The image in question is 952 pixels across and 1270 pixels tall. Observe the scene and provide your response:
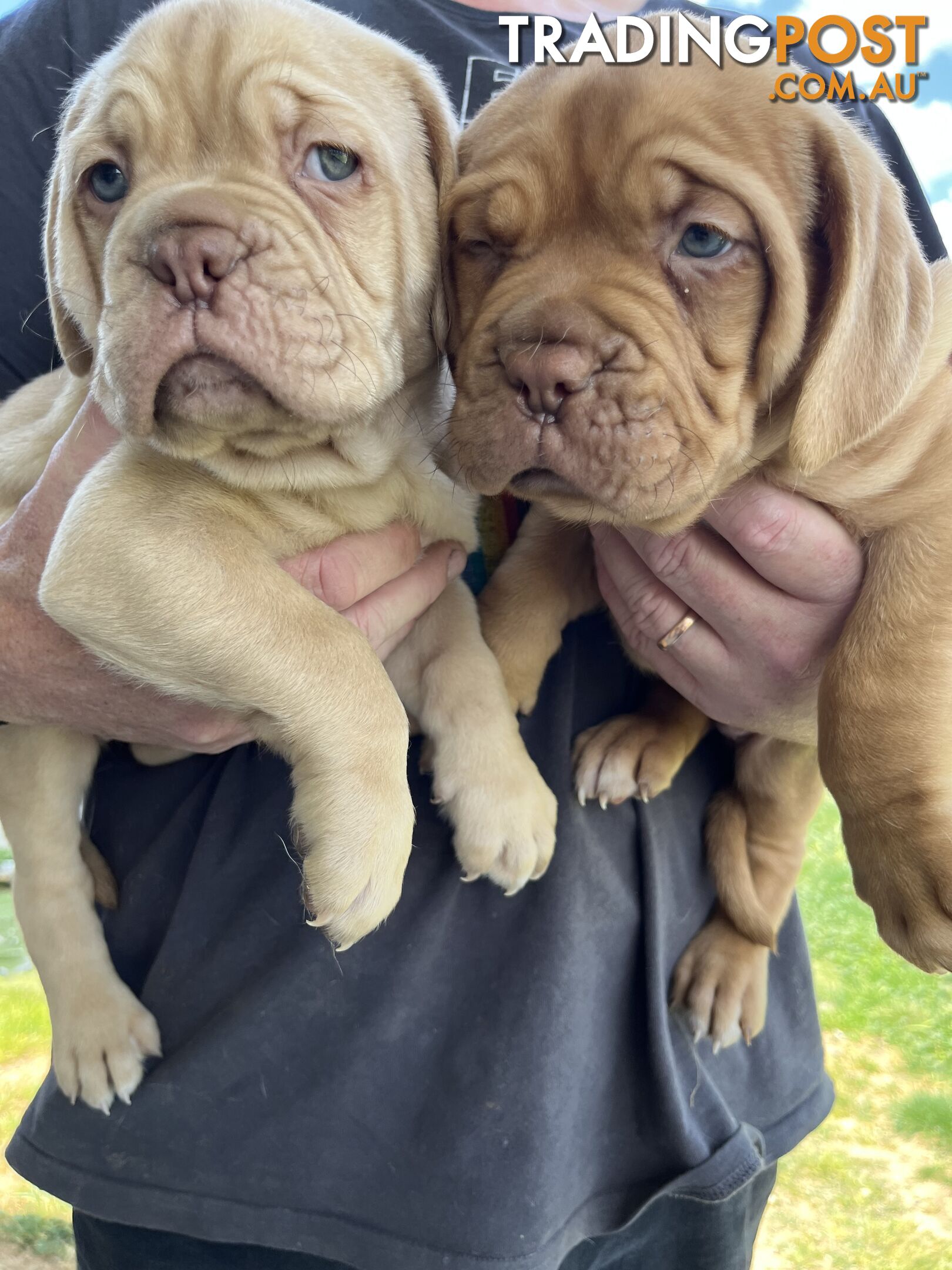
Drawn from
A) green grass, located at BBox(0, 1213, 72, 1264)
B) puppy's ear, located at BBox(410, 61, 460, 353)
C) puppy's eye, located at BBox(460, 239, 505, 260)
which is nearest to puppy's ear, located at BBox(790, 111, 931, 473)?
puppy's eye, located at BBox(460, 239, 505, 260)

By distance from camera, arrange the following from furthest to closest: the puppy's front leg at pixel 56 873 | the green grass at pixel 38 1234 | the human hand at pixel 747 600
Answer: the green grass at pixel 38 1234
the puppy's front leg at pixel 56 873
the human hand at pixel 747 600

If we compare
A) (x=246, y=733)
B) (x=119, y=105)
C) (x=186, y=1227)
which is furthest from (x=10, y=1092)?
(x=119, y=105)

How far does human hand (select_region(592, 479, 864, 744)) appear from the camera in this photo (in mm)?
2072

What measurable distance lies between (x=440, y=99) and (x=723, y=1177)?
96.5 inches

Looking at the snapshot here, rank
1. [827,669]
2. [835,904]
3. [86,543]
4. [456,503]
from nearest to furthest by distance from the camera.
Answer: [86,543] → [827,669] → [456,503] → [835,904]

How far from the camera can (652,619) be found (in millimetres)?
2287

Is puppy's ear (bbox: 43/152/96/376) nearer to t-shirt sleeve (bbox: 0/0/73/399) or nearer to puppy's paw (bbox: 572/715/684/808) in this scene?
t-shirt sleeve (bbox: 0/0/73/399)

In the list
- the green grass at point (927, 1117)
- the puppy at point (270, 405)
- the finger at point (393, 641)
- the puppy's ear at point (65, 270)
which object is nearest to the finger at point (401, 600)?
the finger at point (393, 641)

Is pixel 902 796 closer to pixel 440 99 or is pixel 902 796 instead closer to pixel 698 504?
pixel 698 504

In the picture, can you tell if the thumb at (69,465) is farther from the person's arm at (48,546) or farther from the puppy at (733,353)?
the puppy at (733,353)

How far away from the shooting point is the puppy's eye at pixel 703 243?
6.28 feet

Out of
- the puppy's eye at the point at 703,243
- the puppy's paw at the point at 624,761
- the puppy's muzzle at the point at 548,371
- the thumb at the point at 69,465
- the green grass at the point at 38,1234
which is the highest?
the puppy's eye at the point at 703,243

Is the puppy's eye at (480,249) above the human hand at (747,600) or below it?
above

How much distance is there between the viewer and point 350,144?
2025 mm
